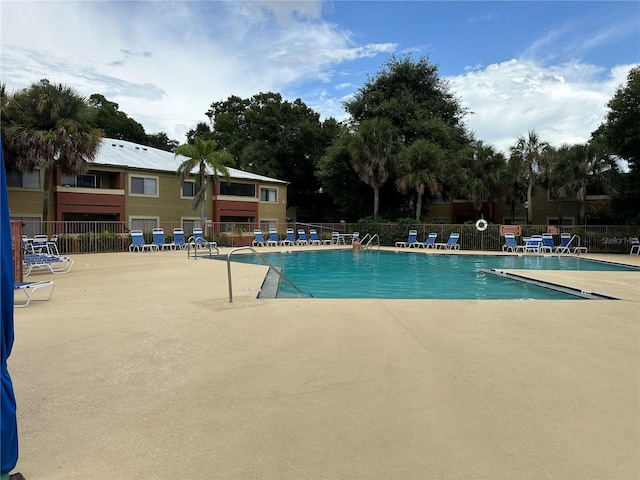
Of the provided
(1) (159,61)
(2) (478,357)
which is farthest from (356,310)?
(1) (159,61)

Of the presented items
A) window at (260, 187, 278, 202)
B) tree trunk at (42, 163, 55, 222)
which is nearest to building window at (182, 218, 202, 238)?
window at (260, 187, 278, 202)

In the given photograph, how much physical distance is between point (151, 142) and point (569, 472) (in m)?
50.4

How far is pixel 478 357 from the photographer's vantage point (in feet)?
14.3

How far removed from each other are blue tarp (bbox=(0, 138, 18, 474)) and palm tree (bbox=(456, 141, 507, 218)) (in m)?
31.8

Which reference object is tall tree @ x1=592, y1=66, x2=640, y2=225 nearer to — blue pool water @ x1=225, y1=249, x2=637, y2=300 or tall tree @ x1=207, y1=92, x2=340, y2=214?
blue pool water @ x1=225, y1=249, x2=637, y2=300

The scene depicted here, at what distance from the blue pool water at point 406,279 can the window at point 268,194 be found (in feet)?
47.3

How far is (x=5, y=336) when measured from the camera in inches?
86.2

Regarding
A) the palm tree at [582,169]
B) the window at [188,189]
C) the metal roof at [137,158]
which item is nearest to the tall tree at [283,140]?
the metal roof at [137,158]

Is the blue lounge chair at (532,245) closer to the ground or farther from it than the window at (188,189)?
closer to the ground

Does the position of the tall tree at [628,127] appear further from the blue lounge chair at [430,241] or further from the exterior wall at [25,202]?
the exterior wall at [25,202]

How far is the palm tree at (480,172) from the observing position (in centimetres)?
3123

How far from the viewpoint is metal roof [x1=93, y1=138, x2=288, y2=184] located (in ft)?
85.2

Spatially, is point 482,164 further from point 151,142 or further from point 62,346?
point 151,142

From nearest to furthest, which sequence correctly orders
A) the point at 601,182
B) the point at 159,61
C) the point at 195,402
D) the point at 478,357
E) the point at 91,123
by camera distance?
1. the point at 195,402
2. the point at 478,357
3. the point at 159,61
4. the point at 91,123
5. the point at 601,182
